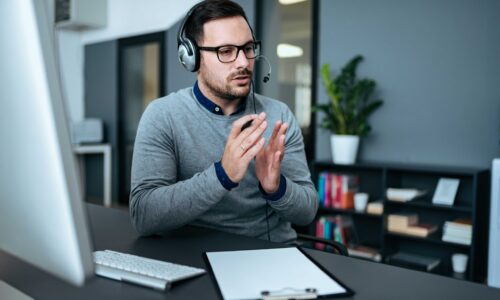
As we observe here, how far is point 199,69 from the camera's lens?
1.58 meters

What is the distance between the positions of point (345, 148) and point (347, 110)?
299 mm

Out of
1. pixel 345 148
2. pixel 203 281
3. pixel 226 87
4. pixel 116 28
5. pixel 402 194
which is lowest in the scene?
pixel 402 194

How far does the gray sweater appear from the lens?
4.10 feet

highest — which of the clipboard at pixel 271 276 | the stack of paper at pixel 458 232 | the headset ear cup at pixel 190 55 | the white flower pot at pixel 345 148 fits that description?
the headset ear cup at pixel 190 55

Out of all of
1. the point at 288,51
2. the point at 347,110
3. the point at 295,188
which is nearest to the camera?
the point at 295,188

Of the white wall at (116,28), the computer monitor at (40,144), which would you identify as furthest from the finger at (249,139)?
the white wall at (116,28)

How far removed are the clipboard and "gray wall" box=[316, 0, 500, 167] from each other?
2.58 m

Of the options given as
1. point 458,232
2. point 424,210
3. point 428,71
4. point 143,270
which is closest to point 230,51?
point 143,270

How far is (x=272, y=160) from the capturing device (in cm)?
126

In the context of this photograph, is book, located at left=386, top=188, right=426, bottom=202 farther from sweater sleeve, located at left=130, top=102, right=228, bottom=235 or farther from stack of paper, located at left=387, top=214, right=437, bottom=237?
sweater sleeve, located at left=130, top=102, right=228, bottom=235

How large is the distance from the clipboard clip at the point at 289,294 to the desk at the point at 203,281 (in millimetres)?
83

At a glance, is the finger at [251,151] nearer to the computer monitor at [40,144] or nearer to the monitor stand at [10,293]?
the monitor stand at [10,293]

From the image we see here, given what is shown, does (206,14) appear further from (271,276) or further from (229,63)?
(271,276)

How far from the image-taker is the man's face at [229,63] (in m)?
1.50
